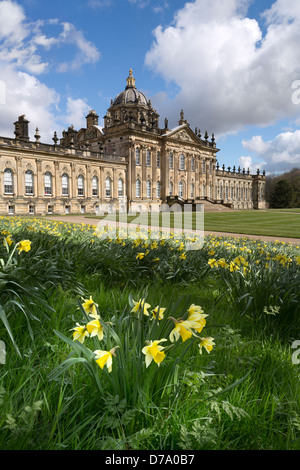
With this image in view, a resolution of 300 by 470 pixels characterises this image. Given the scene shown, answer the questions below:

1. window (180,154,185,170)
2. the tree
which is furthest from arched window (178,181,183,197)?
the tree

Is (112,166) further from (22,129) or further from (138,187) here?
(22,129)

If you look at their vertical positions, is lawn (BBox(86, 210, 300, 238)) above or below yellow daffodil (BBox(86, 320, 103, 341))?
below

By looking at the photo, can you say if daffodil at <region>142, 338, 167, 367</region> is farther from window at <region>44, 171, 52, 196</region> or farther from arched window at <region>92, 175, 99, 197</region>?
arched window at <region>92, 175, 99, 197</region>

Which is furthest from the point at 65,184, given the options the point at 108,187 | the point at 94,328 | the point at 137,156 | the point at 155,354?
the point at 155,354

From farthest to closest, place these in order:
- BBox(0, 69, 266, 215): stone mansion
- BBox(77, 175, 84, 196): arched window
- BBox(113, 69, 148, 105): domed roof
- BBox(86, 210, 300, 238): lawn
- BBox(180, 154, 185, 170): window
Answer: BBox(113, 69, 148, 105): domed roof, BBox(180, 154, 185, 170): window, BBox(77, 175, 84, 196): arched window, BBox(0, 69, 266, 215): stone mansion, BBox(86, 210, 300, 238): lawn

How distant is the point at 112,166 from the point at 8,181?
14639 millimetres

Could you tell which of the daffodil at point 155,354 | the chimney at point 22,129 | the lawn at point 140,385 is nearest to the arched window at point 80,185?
the chimney at point 22,129

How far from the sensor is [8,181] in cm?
3059

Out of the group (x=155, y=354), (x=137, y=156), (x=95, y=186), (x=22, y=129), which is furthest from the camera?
(x=137, y=156)

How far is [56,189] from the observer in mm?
34750

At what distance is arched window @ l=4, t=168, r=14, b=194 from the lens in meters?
30.3

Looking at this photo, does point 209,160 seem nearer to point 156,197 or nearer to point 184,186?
point 184,186

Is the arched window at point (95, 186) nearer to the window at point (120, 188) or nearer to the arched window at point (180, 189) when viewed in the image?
the window at point (120, 188)

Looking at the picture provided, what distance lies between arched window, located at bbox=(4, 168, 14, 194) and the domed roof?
109 ft
